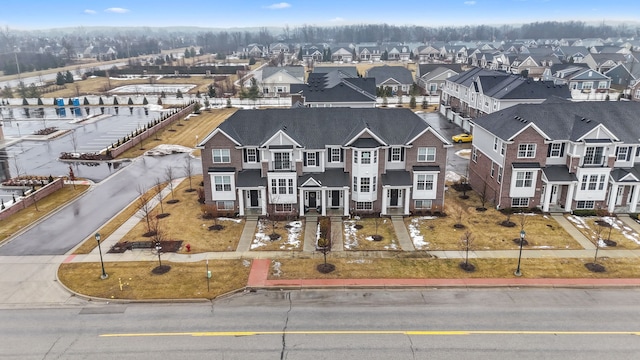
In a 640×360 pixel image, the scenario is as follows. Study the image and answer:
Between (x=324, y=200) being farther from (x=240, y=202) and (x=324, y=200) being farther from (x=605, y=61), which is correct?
(x=605, y=61)

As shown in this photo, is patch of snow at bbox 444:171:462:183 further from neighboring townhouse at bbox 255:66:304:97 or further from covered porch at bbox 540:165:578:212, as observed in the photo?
neighboring townhouse at bbox 255:66:304:97

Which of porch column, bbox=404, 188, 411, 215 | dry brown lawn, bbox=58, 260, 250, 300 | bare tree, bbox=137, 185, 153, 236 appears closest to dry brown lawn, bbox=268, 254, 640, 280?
dry brown lawn, bbox=58, 260, 250, 300

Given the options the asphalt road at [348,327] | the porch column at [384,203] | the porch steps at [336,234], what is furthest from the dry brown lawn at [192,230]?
the porch column at [384,203]

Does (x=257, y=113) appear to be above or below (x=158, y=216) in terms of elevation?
above

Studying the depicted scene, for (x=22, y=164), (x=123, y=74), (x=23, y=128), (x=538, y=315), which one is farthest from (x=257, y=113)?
(x=123, y=74)

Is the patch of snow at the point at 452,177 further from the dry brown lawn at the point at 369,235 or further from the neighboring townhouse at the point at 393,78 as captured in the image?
the neighboring townhouse at the point at 393,78

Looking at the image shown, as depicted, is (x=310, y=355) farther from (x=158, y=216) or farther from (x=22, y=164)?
(x=22, y=164)
